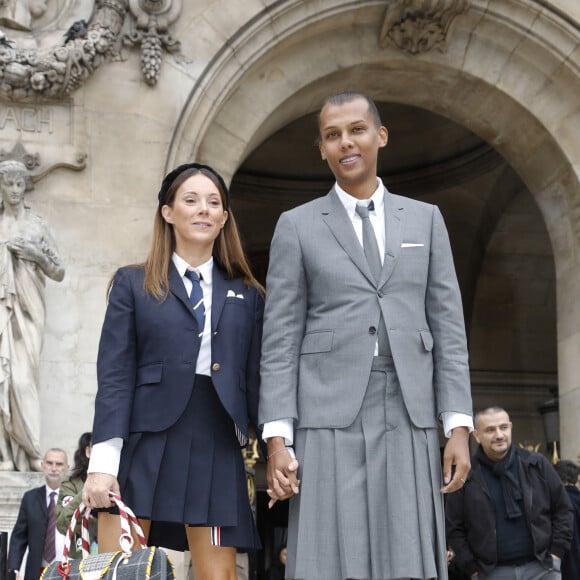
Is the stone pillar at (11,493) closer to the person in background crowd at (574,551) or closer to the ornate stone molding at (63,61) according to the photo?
the ornate stone molding at (63,61)

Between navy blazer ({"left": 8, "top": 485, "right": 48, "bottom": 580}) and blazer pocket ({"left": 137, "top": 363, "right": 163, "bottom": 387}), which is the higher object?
blazer pocket ({"left": 137, "top": 363, "right": 163, "bottom": 387})

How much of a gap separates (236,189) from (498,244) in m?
3.63

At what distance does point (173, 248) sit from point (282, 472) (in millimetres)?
989

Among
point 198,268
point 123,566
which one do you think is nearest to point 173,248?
point 198,268

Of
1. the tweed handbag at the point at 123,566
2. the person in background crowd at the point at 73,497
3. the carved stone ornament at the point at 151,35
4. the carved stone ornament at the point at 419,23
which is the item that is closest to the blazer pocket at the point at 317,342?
the tweed handbag at the point at 123,566

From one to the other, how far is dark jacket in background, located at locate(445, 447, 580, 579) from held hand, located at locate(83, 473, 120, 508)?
11.6 ft

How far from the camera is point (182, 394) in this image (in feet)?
14.6

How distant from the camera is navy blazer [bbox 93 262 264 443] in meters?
4.43

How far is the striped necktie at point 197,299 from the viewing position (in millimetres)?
4578

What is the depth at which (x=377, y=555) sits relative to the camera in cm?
423

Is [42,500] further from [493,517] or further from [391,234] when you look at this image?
[391,234]

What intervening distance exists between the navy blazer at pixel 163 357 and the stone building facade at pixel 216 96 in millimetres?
5572

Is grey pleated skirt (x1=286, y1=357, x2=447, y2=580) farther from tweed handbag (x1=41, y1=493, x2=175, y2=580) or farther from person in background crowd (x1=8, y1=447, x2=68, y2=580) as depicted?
person in background crowd (x1=8, y1=447, x2=68, y2=580)

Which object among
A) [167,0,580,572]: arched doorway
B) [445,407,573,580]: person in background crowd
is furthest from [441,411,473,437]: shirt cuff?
[167,0,580,572]: arched doorway
